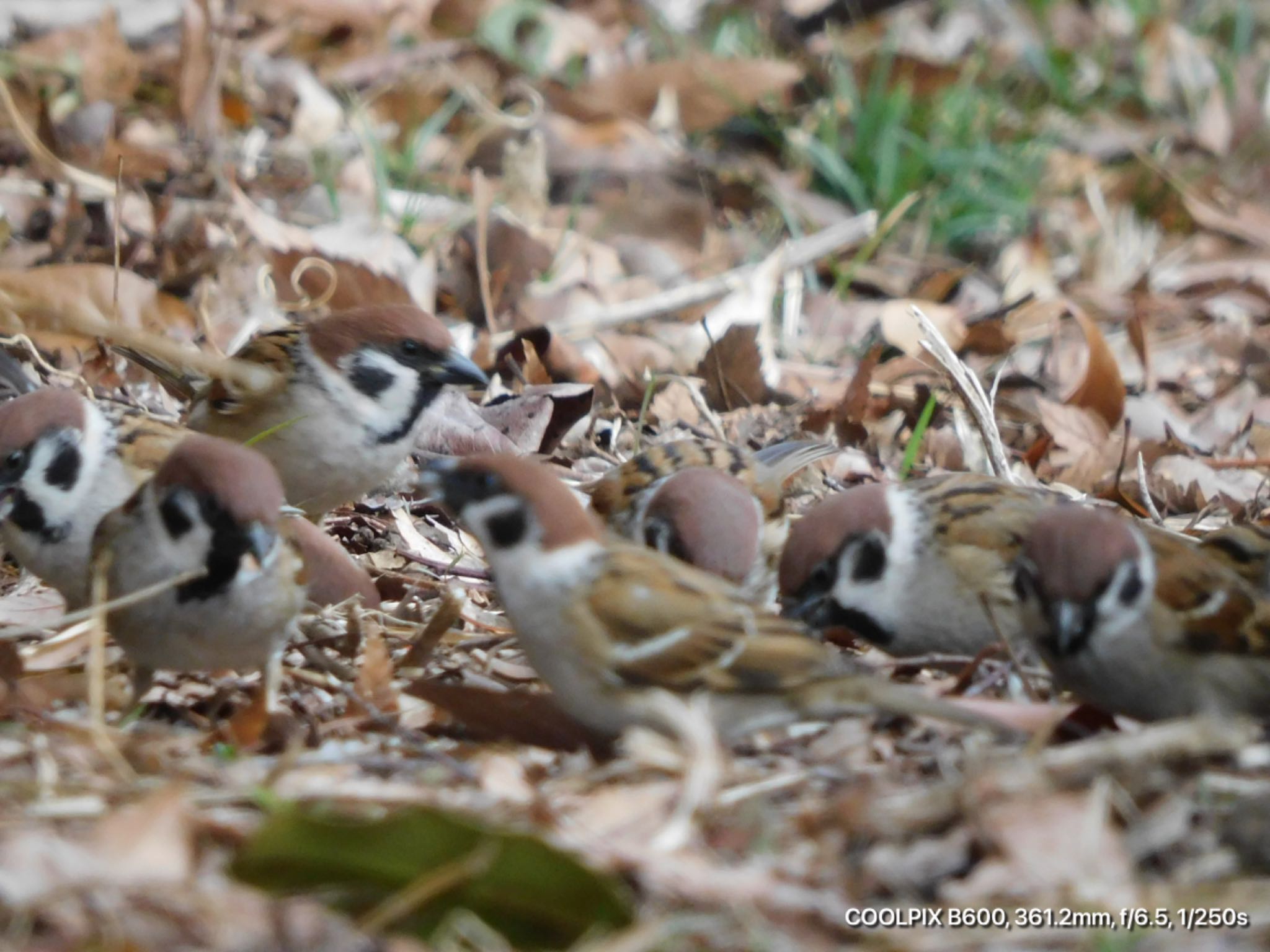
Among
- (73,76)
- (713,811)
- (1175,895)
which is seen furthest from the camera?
(73,76)

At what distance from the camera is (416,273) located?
20.0 ft

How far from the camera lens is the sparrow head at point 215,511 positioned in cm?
312

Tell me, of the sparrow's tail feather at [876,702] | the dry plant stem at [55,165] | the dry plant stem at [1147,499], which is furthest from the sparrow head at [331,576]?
the dry plant stem at [55,165]

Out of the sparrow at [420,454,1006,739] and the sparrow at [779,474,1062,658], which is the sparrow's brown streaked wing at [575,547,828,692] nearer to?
the sparrow at [420,454,1006,739]

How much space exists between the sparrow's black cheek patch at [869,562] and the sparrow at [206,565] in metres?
1.23

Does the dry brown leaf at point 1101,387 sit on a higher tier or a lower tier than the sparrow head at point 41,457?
lower

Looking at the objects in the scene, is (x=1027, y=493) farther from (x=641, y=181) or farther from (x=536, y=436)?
(x=641, y=181)

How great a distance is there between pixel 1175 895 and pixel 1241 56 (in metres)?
7.86

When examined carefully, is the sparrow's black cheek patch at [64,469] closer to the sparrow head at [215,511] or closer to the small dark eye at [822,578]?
the sparrow head at [215,511]

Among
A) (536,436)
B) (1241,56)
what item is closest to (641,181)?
(536,436)

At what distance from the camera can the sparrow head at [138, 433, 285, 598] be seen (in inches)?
123

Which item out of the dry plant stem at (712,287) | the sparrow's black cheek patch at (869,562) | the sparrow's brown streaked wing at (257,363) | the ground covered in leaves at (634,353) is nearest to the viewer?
the ground covered in leaves at (634,353)

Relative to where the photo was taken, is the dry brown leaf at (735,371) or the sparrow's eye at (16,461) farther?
the dry brown leaf at (735,371)

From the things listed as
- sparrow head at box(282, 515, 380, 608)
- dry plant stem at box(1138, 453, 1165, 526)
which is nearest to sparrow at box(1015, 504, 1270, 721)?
dry plant stem at box(1138, 453, 1165, 526)
